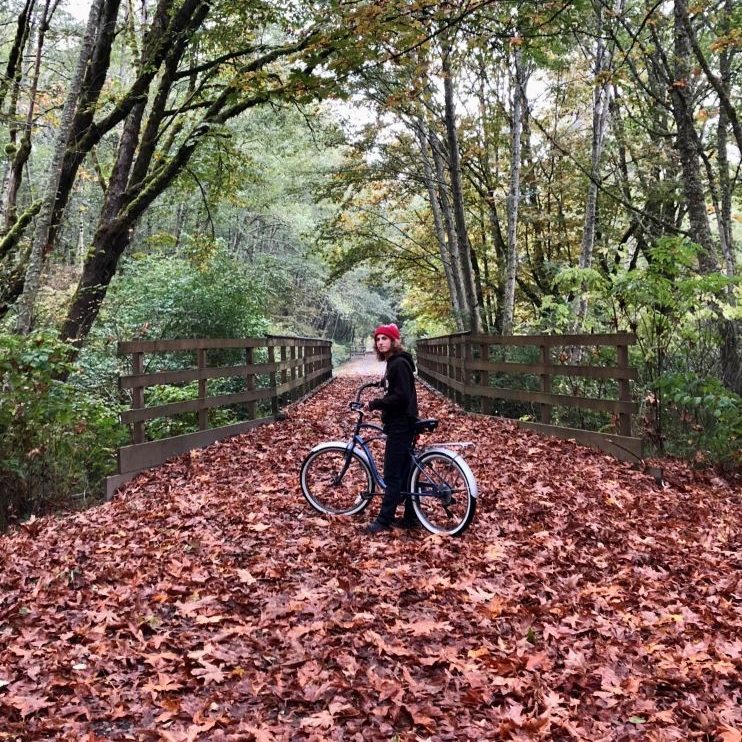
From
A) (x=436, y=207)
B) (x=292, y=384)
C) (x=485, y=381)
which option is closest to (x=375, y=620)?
(x=485, y=381)

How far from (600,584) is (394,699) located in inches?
75.9

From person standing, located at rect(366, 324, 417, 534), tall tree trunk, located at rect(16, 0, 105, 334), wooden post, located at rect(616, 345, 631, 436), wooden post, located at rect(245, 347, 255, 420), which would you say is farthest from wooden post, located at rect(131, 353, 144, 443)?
wooden post, located at rect(616, 345, 631, 436)

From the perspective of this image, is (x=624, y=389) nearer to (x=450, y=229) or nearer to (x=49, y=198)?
(x=49, y=198)

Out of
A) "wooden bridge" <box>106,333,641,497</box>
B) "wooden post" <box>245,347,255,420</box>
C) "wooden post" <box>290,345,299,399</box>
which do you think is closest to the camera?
"wooden bridge" <box>106,333,641,497</box>

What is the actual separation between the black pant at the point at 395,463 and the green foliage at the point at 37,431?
328 centimetres

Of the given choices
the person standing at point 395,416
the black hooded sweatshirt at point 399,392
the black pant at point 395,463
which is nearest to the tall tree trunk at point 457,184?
the person standing at point 395,416

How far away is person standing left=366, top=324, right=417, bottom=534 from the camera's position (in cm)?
522

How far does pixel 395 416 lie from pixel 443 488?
73cm

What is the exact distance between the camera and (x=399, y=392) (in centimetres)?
521

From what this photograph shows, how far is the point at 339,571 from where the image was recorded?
176 inches

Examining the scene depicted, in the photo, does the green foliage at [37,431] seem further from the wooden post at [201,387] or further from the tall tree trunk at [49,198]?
the wooden post at [201,387]

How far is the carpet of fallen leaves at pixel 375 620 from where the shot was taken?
9.21 feet

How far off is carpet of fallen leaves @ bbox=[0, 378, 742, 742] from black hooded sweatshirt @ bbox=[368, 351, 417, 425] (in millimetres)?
1044

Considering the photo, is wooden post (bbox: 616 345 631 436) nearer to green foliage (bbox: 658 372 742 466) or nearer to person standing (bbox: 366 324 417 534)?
green foliage (bbox: 658 372 742 466)
